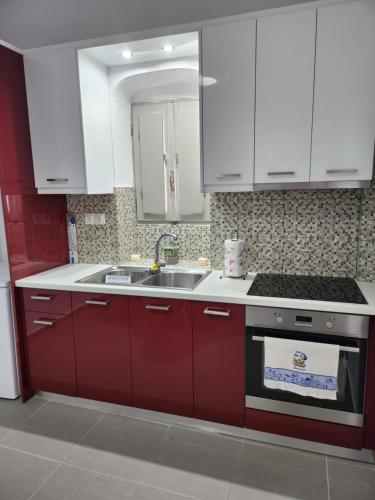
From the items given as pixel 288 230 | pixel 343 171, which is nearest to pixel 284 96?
pixel 343 171

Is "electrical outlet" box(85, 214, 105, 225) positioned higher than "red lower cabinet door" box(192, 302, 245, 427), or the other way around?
"electrical outlet" box(85, 214, 105, 225)

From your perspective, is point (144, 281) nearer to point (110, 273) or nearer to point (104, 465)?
point (110, 273)

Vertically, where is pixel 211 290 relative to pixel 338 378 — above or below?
above

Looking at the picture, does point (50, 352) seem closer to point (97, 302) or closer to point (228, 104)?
point (97, 302)

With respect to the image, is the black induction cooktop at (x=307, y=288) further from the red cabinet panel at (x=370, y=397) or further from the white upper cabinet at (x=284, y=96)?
the white upper cabinet at (x=284, y=96)

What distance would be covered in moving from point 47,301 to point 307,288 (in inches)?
63.0

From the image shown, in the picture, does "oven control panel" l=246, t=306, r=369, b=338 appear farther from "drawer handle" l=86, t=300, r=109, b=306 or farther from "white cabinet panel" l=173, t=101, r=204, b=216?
"white cabinet panel" l=173, t=101, r=204, b=216

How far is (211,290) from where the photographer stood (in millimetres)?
1981

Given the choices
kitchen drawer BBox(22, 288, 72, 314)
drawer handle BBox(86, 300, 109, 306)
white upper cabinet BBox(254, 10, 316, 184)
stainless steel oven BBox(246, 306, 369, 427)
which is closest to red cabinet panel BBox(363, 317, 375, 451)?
stainless steel oven BBox(246, 306, 369, 427)

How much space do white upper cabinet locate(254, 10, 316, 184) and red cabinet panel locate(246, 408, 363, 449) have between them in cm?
129

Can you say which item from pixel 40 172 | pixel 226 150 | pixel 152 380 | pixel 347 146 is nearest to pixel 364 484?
pixel 152 380

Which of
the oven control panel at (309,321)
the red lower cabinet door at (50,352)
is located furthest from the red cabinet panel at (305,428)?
the red lower cabinet door at (50,352)

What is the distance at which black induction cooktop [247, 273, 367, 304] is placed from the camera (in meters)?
1.83

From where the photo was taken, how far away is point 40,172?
2.41 meters
